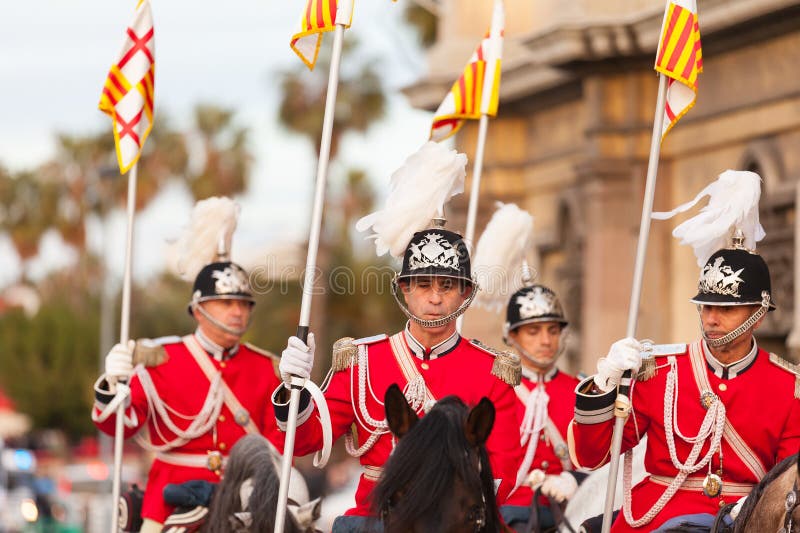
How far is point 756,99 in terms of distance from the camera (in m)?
17.2

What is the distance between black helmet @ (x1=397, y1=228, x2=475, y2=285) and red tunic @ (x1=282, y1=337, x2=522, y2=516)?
0.37 metres

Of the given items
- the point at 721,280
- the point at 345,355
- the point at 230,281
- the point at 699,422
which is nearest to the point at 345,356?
the point at 345,355

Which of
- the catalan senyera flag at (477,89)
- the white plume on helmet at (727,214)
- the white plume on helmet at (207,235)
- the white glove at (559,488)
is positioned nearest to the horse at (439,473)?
the white plume on helmet at (727,214)

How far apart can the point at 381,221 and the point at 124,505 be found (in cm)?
356

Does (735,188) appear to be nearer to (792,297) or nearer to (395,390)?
(395,390)

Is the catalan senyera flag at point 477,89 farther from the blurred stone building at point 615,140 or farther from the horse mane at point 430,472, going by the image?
the horse mane at point 430,472

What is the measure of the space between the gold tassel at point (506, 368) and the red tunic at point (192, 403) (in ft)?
9.96

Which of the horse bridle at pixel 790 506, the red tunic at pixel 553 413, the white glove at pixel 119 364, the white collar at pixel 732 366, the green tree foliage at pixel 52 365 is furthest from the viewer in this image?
the green tree foliage at pixel 52 365

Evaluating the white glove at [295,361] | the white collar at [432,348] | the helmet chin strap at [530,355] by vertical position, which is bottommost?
the helmet chin strap at [530,355]

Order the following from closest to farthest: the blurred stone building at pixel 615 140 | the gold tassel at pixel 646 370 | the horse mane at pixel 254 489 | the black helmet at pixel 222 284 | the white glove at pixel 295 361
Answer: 1. the white glove at pixel 295 361
2. the gold tassel at pixel 646 370
3. the horse mane at pixel 254 489
4. the black helmet at pixel 222 284
5. the blurred stone building at pixel 615 140

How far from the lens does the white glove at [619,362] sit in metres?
7.69

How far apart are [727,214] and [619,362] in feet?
4.08

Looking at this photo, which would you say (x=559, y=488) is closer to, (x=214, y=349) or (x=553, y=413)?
(x=553, y=413)

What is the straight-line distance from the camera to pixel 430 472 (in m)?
6.31
